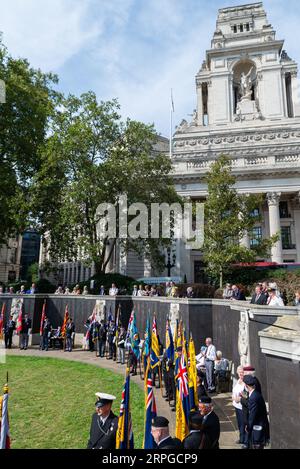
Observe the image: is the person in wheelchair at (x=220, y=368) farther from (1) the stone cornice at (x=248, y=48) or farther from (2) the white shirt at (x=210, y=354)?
(1) the stone cornice at (x=248, y=48)

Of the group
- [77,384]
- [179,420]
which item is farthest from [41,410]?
[179,420]

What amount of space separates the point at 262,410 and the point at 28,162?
1168 inches

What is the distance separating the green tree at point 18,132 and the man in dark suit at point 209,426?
79.1 feet

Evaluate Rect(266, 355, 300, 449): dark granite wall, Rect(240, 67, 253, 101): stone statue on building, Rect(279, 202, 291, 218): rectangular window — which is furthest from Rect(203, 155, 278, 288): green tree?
Rect(240, 67, 253, 101): stone statue on building

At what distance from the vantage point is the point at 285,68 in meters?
54.6

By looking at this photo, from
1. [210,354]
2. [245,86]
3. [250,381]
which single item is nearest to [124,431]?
[250,381]

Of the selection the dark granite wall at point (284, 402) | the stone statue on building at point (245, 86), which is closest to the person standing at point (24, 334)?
the dark granite wall at point (284, 402)

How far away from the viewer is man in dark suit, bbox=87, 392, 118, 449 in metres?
5.43

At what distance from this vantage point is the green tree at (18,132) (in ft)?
91.6

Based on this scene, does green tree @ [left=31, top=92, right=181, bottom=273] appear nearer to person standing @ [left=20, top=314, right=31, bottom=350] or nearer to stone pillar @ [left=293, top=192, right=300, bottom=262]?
person standing @ [left=20, top=314, right=31, bottom=350]
